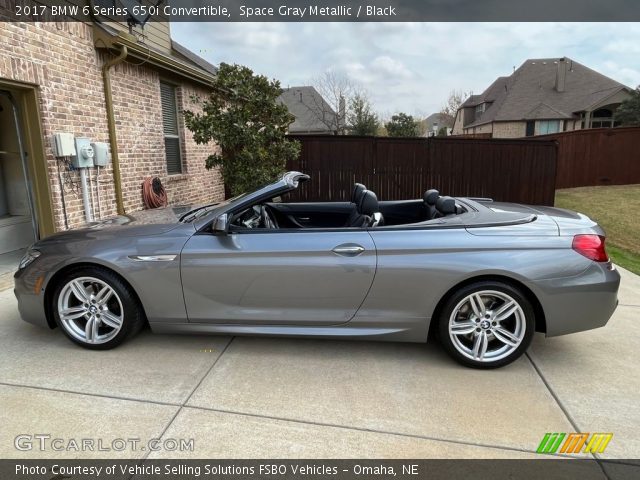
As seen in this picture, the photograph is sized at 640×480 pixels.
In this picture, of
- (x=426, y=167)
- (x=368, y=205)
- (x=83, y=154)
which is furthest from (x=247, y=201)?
(x=426, y=167)

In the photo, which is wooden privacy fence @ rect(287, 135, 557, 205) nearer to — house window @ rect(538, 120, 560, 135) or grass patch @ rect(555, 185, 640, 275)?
grass patch @ rect(555, 185, 640, 275)

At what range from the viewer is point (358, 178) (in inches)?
418

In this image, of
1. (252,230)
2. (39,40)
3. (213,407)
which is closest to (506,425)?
(213,407)

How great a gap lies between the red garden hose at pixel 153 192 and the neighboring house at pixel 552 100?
30.7 m

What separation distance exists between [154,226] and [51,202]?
3.05 m

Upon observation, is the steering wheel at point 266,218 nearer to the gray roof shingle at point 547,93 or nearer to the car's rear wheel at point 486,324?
the car's rear wheel at point 486,324

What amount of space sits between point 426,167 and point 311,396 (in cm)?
893

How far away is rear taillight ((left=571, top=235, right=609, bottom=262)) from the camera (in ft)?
9.74

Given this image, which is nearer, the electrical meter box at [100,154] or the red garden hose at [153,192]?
the electrical meter box at [100,154]

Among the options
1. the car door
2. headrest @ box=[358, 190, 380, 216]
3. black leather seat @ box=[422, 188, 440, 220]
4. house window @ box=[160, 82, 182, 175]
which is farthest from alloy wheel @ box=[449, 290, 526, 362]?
house window @ box=[160, 82, 182, 175]

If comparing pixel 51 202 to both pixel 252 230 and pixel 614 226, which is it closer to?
pixel 252 230

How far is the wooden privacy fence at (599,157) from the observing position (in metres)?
15.4

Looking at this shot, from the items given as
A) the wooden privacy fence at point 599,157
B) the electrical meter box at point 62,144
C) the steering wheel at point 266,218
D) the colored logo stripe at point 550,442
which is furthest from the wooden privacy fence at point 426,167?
the colored logo stripe at point 550,442

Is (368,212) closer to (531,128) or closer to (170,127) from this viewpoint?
(170,127)
